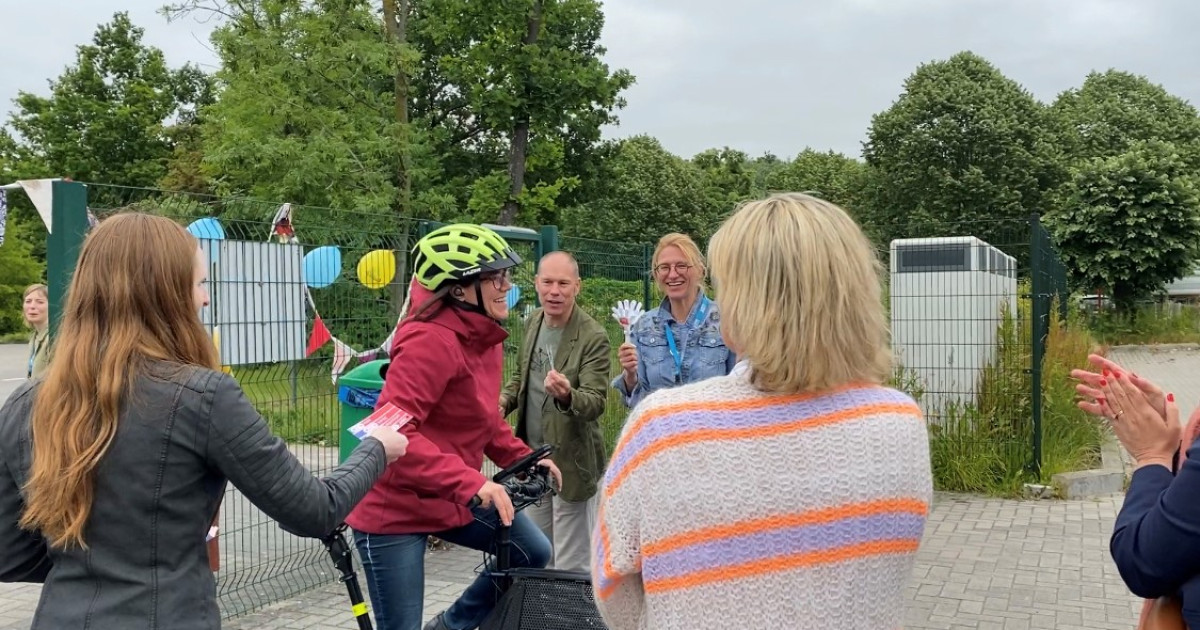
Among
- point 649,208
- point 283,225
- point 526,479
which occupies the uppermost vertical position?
point 649,208

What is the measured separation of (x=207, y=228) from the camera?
4.88 metres

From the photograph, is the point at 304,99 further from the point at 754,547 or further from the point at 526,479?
the point at 754,547

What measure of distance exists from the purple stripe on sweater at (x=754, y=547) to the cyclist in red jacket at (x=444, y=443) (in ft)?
4.19

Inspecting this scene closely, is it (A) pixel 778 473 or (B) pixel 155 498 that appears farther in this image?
(B) pixel 155 498

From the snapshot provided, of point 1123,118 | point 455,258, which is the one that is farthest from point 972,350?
point 1123,118

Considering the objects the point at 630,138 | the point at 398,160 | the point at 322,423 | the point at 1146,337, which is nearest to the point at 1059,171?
the point at 1146,337

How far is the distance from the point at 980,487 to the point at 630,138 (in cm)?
4610

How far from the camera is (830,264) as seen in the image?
165 cm

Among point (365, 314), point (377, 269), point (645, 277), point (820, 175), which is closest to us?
point (377, 269)

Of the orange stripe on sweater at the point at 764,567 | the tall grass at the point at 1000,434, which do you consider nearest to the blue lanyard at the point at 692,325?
the orange stripe on sweater at the point at 764,567

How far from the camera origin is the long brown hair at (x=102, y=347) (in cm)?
190

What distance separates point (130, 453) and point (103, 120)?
144 feet

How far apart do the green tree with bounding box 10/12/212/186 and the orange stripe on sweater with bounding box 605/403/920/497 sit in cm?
4113

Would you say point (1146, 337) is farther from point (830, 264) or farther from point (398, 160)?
point (830, 264)
